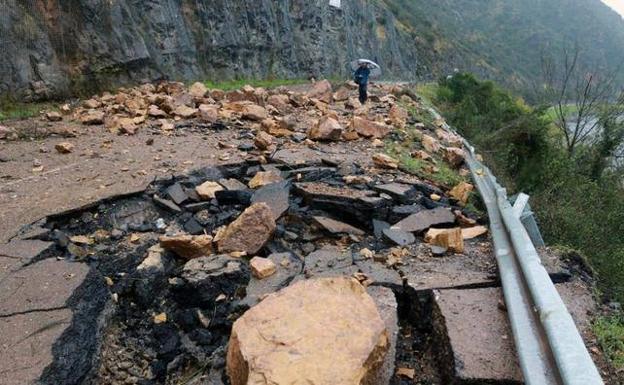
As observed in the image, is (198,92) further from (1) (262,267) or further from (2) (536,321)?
(2) (536,321)

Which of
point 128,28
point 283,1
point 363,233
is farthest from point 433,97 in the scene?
point 363,233

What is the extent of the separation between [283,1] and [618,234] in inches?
635

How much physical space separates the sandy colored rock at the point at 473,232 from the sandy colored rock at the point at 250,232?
1.33 meters

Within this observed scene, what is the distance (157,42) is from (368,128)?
8.10m

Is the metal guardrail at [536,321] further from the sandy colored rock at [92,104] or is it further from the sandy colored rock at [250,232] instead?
the sandy colored rock at [92,104]

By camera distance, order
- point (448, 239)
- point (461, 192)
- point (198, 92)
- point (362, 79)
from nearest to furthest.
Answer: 1. point (448, 239)
2. point (461, 192)
3. point (198, 92)
4. point (362, 79)

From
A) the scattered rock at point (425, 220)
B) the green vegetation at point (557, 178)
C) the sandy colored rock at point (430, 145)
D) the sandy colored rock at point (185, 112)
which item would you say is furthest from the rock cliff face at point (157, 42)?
the scattered rock at point (425, 220)

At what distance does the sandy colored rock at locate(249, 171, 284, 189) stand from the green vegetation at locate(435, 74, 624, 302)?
8.24 feet

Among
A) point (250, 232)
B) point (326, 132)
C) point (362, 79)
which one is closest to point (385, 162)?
point (326, 132)

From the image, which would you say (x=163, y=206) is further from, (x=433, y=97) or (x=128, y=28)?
(x=433, y=97)

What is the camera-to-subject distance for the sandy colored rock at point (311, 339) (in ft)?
5.65

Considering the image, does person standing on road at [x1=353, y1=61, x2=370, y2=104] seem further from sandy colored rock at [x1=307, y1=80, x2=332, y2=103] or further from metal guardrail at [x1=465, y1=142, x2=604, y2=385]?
metal guardrail at [x1=465, y1=142, x2=604, y2=385]

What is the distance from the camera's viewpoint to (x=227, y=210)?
3.83 metres

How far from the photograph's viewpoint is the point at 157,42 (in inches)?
477
